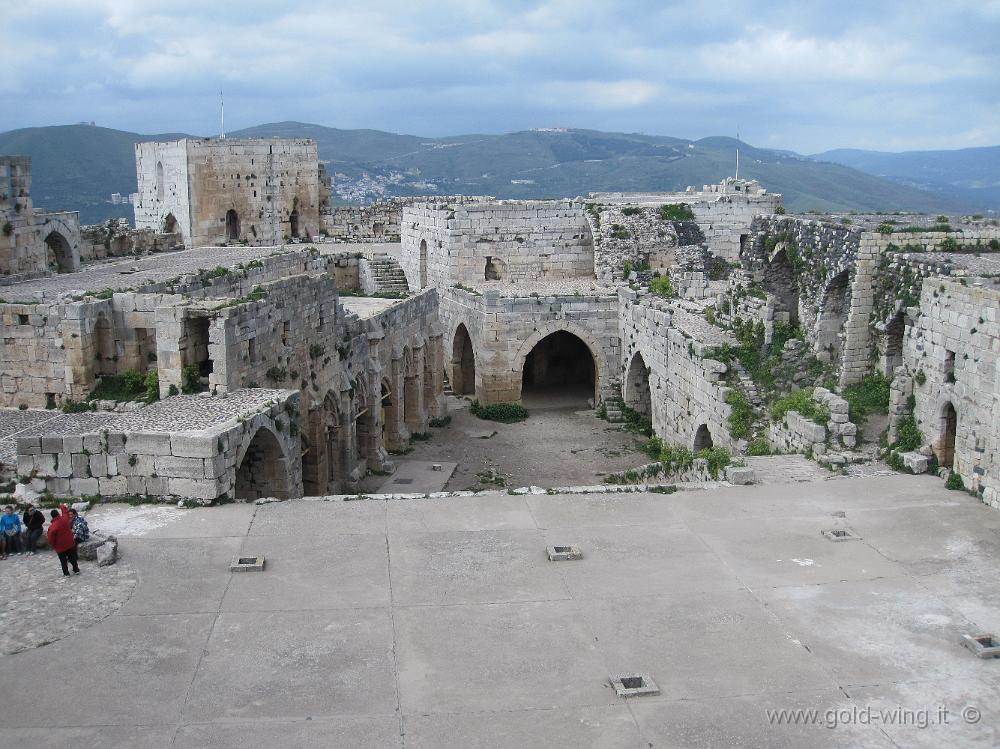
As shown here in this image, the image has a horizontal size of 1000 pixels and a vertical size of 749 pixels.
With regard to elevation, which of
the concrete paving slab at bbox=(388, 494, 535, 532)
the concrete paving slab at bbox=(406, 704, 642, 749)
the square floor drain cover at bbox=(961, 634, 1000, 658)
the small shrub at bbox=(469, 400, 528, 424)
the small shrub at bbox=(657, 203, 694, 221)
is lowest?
the small shrub at bbox=(469, 400, 528, 424)

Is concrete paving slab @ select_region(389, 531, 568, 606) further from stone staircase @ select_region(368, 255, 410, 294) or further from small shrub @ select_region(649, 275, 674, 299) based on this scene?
stone staircase @ select_region(368, 255, 410, 294)

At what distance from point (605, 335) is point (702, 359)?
7.32 metres

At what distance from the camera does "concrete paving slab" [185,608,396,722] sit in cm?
854

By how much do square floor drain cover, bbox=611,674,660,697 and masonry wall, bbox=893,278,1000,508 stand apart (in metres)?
6.88

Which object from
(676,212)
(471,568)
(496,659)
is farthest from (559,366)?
(496,659)

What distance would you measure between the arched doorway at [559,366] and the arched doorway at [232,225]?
11.3 meters

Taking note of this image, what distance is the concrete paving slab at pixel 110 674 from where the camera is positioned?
8.38 meters

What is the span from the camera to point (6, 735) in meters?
8.05

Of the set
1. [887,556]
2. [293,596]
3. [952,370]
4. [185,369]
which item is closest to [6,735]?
[293,596]

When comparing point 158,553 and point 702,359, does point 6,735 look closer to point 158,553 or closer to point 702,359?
point 158,553

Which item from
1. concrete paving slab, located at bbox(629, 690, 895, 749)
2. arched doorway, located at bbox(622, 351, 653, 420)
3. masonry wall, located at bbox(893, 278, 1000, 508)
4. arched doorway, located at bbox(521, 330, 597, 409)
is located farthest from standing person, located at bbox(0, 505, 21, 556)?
arched doorway, located at bbox(521, 330, 597, 409)

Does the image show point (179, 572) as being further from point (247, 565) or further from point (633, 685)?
point (633, 685)

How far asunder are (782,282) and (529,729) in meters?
16.7

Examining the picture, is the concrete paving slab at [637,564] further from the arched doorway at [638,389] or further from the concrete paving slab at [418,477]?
the arched doorway at [638,389]
